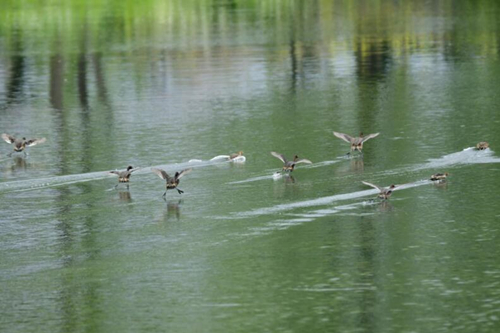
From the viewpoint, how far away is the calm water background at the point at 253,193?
1262 centimetres

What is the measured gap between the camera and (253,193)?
17.7 meters

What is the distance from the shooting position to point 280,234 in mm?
15359

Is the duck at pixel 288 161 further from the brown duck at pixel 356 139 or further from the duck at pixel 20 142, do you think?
the duck at pixel 20 142

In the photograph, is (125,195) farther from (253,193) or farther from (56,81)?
(56,81)

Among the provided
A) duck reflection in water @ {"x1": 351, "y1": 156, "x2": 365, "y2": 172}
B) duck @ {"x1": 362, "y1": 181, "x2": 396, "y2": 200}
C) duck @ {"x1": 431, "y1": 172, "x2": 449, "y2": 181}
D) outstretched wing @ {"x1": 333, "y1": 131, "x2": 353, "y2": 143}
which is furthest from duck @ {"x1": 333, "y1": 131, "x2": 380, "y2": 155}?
duck @ {"x1": 362, "y1": 181, "x2": 396, "y2": 200}

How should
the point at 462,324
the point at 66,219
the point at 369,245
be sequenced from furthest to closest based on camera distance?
the point at 66,219
the point at 369,245
the point at 462,324

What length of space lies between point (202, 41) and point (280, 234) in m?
23.9

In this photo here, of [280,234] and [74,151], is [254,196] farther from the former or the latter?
[74,151]

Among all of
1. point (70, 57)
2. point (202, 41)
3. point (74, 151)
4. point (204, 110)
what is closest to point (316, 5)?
point (202, 41)

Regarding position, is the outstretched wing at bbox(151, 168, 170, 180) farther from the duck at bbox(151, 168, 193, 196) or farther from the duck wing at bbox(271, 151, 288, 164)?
the duck wing at bbox(271, 151, 288, 164)

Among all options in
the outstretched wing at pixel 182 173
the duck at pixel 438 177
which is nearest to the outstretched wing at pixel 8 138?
the outstretched wing at pixel 182 173

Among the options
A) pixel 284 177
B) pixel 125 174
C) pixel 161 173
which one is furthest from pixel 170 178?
pixel 284 177

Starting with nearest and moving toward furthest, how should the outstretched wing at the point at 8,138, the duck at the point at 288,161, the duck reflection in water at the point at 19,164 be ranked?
1. the duck at the point at 288,161
2. the duck reflection in water at the point at 19,164
3. the outstretched wing at the point at 8,138

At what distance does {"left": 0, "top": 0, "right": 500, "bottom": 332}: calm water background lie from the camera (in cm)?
1262
